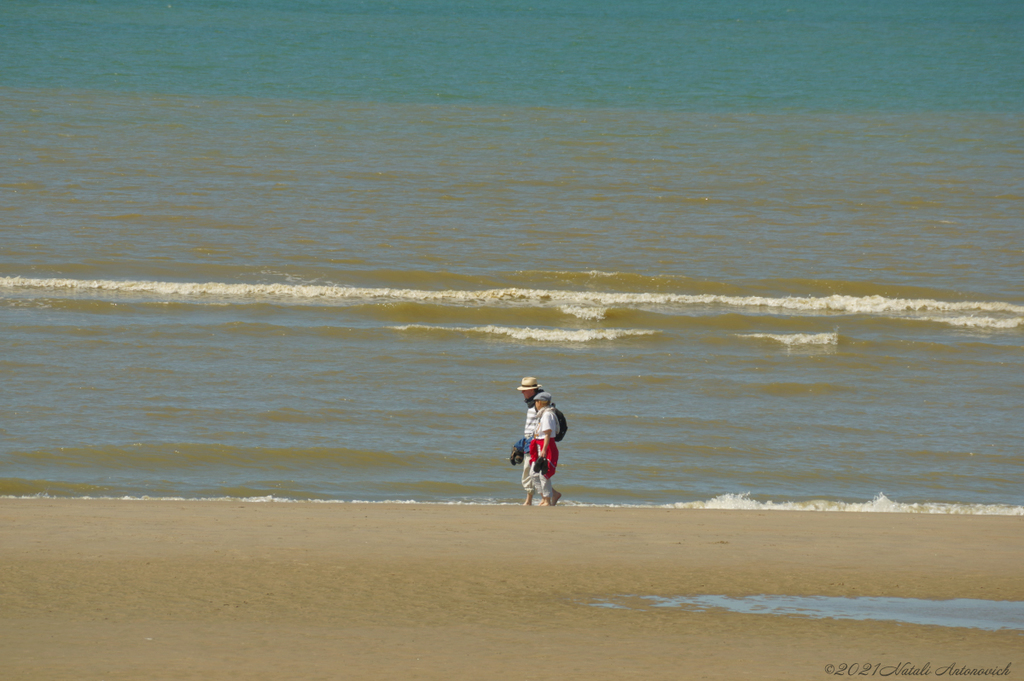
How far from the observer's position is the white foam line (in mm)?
20609

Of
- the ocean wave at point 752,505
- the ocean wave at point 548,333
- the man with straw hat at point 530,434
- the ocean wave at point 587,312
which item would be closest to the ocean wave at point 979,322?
the ocean wave at point 548,333

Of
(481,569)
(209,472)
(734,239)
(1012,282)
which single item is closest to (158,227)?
(734,239)

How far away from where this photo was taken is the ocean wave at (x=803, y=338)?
18.3m

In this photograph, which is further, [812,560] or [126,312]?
[126,312]

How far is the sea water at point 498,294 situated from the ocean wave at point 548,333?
87 millimetres

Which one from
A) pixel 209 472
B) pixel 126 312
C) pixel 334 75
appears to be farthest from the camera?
pixel 334 75

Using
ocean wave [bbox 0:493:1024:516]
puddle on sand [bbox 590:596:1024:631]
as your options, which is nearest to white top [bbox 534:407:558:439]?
ocean wave [bbox 0:493:1024:516]

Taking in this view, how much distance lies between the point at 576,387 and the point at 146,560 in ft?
28.0

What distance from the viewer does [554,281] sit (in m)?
22.4

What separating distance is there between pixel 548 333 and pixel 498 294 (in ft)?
9.55

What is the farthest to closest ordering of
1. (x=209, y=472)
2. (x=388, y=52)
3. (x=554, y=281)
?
(x=388, y=52)
(x=554, y=281)
(x=209, y=472)

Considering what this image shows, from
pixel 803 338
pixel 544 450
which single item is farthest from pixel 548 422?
pixel 803 338

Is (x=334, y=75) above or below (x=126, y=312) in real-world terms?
above

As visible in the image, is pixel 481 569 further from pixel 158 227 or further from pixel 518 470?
pixel 158 227
